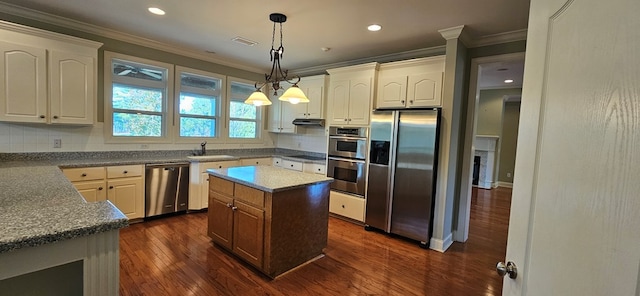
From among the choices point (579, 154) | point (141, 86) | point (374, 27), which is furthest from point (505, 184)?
point (141, 86)

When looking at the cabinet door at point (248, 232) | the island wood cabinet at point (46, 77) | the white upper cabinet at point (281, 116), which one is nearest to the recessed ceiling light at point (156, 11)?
the island wood cabinet at point (46, 77)

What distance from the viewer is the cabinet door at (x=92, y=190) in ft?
10.8

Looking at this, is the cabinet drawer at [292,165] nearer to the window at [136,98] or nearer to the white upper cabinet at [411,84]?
the white upper cabinet at [411,84]

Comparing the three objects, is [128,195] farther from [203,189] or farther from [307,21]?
[307,21]

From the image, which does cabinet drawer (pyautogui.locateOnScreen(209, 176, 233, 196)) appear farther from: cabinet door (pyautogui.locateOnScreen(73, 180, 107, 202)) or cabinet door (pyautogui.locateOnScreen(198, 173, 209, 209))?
cabinet door (pyautogui.locateOnScreen(73, 180, 107, 202))

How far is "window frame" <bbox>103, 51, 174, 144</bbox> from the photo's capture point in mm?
3795

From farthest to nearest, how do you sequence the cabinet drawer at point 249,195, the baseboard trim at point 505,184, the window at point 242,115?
the baseboard trim at point 505,184, the window at point 242,115, the cabinet drawer at point 249,195

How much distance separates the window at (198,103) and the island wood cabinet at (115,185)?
1.11 m

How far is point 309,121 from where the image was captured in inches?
194

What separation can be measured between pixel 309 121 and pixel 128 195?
2848 mm

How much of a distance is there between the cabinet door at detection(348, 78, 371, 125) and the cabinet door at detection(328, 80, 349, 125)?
0.26ft

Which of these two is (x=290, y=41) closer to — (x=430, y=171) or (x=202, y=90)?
(x=202, y=90)

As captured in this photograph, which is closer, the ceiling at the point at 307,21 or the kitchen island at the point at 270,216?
the kitchen island at the point at 270,216

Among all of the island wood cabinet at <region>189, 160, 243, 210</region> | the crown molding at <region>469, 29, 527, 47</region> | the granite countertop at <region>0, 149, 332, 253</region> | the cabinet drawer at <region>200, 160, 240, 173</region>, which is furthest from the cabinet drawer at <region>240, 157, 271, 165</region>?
the crown molding at <region>469, 29, 527, 47</region>
